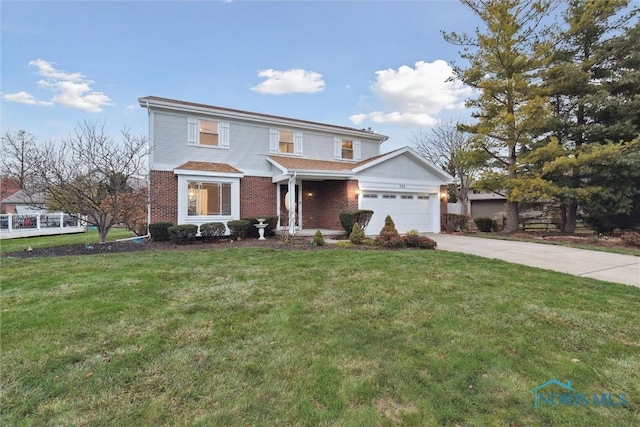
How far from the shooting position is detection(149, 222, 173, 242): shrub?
10.8 metres

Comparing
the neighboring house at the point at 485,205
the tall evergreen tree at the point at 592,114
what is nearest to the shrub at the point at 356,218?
the tall evergreen tree at the point at 592,114

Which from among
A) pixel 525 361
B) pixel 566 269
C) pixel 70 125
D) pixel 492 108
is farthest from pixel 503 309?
pixel 70 125

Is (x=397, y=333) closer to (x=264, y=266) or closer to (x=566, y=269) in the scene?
(x=264, y=266)

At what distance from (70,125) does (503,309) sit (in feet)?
47.7

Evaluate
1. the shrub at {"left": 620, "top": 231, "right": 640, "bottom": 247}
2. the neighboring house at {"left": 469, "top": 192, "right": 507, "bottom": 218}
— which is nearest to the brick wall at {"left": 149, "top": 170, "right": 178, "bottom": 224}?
the shrub at {"left": 620, "top": 231, "right": 640, "bottom": 247}

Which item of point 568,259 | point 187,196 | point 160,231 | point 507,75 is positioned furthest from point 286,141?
point 568,259

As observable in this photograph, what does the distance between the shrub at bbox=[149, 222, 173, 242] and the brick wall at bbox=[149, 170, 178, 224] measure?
74 centimetres

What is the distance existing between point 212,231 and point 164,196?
267cm

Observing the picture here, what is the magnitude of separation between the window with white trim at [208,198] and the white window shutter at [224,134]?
6.17ft

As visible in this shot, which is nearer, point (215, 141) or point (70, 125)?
point (70, 125)

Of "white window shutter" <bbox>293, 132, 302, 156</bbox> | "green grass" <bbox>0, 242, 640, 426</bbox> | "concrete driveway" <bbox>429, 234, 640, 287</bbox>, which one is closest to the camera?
"green grass" <bbox>0, 242, 640, 426</bbox>

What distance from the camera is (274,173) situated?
1384 cm

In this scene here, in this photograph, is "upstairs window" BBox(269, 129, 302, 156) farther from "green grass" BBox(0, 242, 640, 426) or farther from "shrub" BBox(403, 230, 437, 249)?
"green grass" BBox(0, 242, 640, 426)

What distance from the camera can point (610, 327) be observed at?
11.6ft
